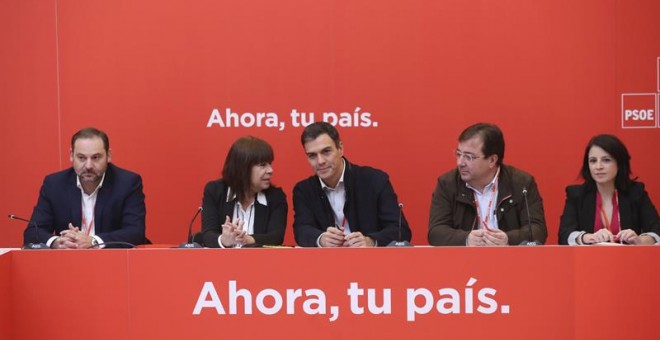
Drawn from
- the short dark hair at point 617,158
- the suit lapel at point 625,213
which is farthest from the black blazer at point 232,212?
the suit lapel at point 625,213

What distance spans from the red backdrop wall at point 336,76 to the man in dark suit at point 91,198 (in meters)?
0.92

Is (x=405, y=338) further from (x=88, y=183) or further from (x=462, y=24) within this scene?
(x=462, y=24)

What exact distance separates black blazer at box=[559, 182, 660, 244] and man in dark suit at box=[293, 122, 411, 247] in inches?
30.5

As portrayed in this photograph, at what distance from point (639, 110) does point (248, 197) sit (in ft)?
7.90

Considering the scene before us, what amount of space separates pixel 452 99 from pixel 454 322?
2439 millimetres

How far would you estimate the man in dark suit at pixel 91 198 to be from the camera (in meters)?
4.64

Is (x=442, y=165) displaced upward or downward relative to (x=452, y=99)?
downward

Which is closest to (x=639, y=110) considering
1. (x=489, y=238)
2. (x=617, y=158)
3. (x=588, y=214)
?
(x=617, y=158)

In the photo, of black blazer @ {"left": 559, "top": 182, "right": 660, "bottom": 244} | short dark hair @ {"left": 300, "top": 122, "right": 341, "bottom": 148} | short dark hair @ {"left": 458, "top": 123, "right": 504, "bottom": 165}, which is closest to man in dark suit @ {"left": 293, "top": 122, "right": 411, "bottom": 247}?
short dark hair @ {"left": 300, "top": 122, "right": 341, "bottom": 148}

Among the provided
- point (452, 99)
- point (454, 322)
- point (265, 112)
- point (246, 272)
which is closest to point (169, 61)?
point (265, 112)

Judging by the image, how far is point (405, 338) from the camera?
3.39 m

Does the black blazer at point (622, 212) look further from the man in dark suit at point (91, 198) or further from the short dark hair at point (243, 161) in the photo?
the man in dark suit at point (91, 198)

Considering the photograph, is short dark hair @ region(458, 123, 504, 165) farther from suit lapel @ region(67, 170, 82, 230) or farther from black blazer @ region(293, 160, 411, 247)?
suit lapel @ region(67, 170, 82, 230)

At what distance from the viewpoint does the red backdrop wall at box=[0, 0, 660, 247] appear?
5.55m
